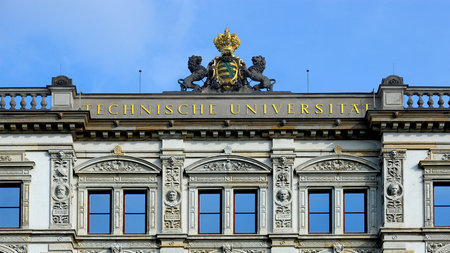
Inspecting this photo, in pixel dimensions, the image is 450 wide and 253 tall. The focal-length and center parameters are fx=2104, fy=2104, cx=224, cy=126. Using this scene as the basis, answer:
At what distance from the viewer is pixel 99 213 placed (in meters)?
85.9

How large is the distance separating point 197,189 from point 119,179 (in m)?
3.21

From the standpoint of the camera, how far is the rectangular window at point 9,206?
8506 cm

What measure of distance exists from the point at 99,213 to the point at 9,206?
3.67 m

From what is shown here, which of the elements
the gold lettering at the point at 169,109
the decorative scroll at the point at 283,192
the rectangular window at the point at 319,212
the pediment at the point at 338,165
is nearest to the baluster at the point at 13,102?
the gold lettering at the point at 169,109

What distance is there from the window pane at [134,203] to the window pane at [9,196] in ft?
14.6

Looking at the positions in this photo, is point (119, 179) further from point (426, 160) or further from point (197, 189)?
point (426, 160)

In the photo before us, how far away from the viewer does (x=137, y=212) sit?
85.8 m

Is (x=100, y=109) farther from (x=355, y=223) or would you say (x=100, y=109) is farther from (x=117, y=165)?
(x=355, y=223)

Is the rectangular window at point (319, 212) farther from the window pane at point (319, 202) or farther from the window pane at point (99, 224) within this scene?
the window pane at point (99, 224)

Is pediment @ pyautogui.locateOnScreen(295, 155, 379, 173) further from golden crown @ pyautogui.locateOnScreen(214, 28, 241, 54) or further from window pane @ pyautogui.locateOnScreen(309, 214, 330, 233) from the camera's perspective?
golden crown @ pyautogui.locateOnScreen(214, 28, 241, 54)

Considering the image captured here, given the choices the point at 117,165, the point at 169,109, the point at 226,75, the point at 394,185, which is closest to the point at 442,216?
the point at 394,185

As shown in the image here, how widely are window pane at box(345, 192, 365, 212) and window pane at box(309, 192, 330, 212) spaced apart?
78cm

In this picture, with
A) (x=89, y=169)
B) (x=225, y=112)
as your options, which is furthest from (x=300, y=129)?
(x=89, y=169)

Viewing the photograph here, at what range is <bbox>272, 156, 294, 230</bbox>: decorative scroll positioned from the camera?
85.2 meters
